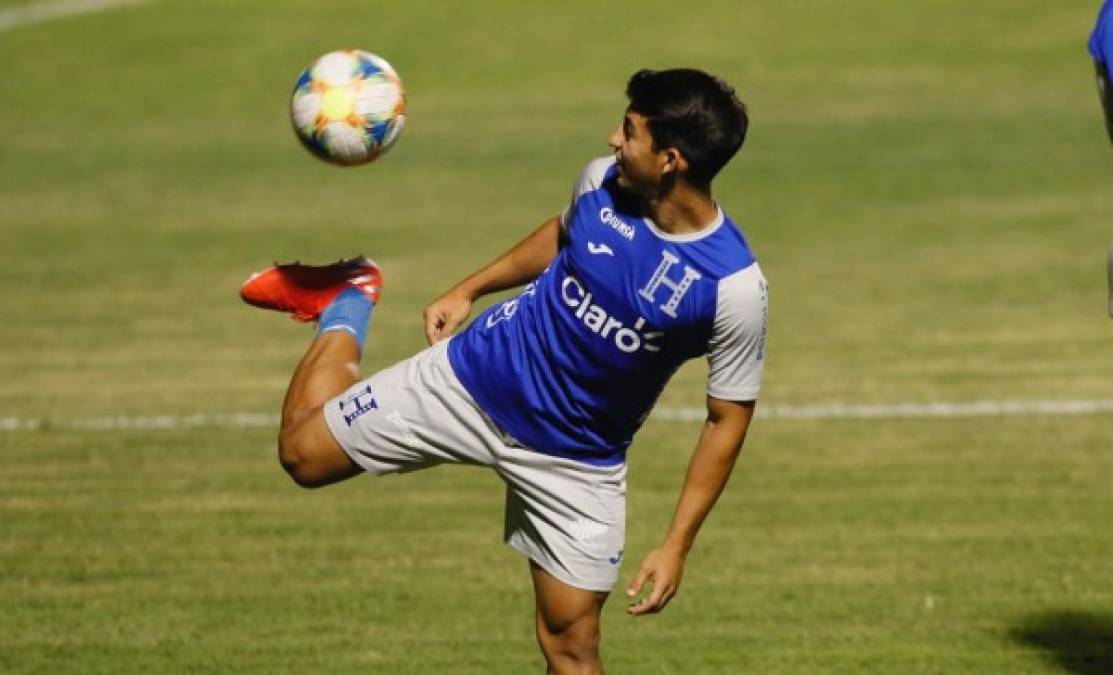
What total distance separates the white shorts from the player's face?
1105mm

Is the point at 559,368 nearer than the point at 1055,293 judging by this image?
Yes

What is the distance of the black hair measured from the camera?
721 cm

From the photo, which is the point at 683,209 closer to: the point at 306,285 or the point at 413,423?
the point at 413,423

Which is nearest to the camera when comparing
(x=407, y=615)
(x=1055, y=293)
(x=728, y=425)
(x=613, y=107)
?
(x=728, y=425)

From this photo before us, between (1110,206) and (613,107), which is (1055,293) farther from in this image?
(613,107)

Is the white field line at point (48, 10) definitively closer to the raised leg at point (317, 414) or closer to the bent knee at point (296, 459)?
the raised leg at point (317, 414)

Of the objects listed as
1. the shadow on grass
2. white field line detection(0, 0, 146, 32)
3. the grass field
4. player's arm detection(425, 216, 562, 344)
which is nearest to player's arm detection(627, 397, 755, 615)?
player's arm detection(425, 216, 562, 344)

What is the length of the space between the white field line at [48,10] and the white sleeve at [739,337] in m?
27.1

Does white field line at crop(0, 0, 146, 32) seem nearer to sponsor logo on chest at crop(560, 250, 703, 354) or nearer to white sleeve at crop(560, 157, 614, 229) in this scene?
white sleeve at crop(560, 157, 614, 229)

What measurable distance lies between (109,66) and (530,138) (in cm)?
807

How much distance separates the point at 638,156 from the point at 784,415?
21.8 feet

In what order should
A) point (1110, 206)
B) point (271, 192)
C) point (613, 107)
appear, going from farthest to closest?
point (613, 107) < point (271, 192) < point (1110, 206)

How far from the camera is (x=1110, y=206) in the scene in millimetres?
20453

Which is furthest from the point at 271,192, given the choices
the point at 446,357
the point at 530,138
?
the point at 446,357
